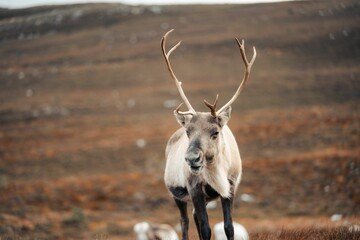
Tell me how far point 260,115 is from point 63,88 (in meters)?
19.6

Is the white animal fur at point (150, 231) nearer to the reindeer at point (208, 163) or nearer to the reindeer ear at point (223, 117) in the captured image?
the reindeer at point (208, 163)

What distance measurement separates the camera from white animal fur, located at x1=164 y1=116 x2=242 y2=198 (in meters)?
6.91

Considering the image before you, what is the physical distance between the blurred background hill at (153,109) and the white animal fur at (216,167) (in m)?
7.25

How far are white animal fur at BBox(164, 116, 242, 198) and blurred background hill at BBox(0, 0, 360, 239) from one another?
7.25 metres

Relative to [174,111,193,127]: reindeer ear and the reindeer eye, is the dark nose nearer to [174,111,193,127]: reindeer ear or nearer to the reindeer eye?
the reindeer eye

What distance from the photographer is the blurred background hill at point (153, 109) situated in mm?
26480

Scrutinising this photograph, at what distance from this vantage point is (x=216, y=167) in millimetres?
6887

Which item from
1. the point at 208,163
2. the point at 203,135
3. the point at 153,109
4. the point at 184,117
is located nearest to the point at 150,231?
the point at 184,117

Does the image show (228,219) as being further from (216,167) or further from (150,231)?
(150,231)

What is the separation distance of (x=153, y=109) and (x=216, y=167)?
37.5 meters

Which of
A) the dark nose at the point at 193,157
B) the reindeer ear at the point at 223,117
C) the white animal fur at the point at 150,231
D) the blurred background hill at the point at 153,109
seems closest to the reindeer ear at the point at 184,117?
the reindeer ear at the point at 223,117

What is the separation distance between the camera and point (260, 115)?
4003 centimetres

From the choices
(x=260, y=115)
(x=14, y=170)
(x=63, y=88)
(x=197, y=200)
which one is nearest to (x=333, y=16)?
(x=260, y=115)

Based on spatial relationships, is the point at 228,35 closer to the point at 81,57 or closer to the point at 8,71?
the point at 81,57
